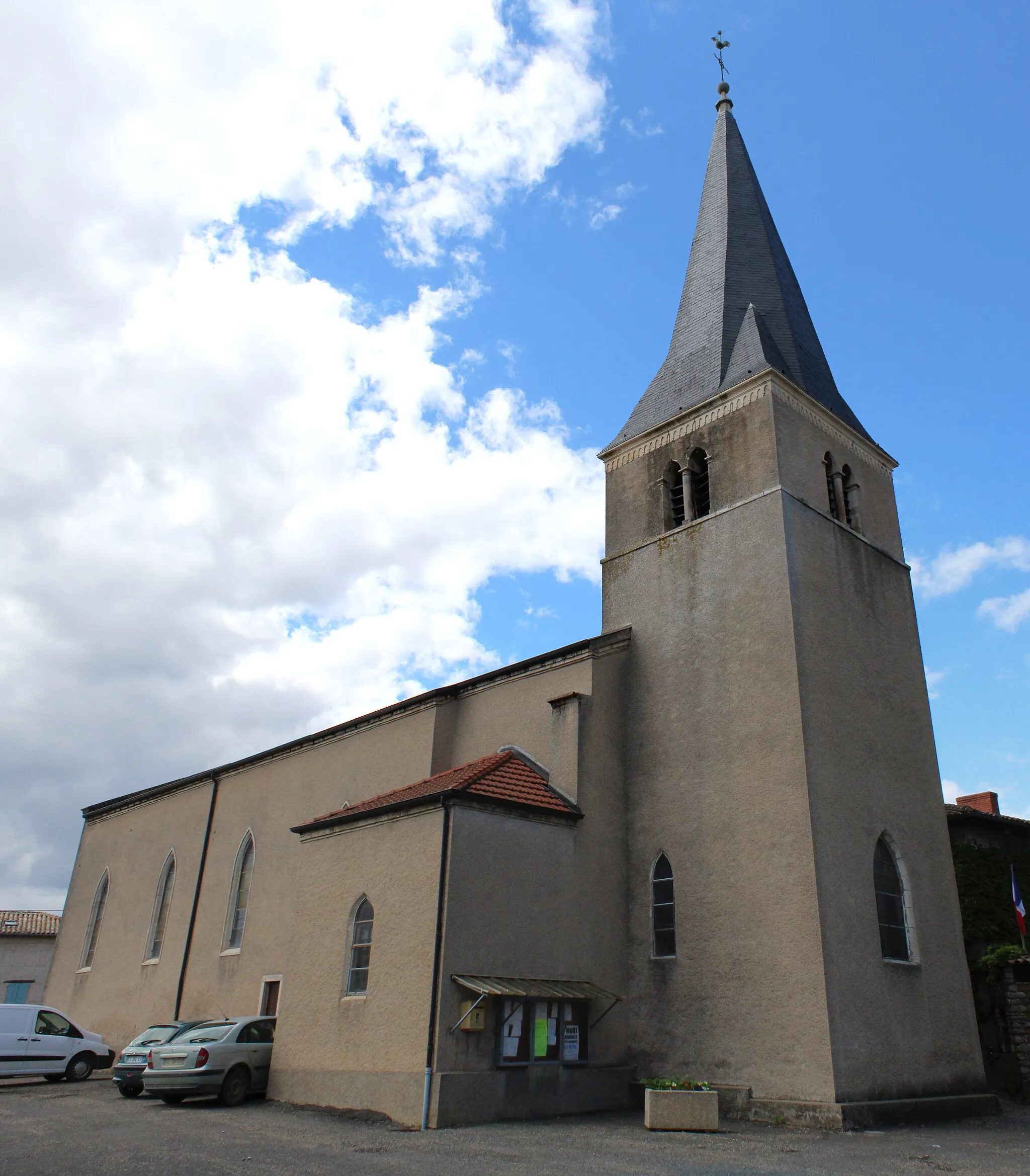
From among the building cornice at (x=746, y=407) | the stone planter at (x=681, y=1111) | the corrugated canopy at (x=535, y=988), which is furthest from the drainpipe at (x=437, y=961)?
the building cornice at (x=746, y=407)

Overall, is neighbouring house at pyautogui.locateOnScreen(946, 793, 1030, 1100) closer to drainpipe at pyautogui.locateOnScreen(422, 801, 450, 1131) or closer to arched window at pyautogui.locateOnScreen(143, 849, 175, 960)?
drainpipe at pyautogui.locateOnScreen(422, 801, 450, 1131)

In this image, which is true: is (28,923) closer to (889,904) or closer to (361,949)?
(361,949)

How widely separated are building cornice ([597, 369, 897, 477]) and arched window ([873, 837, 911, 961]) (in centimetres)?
878

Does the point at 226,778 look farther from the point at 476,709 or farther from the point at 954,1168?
the point at 954,1168

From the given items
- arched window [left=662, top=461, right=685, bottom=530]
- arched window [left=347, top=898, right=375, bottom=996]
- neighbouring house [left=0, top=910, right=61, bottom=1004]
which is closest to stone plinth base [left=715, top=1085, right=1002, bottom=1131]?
arched window [left=347, top=898, right=375, bottom=996]

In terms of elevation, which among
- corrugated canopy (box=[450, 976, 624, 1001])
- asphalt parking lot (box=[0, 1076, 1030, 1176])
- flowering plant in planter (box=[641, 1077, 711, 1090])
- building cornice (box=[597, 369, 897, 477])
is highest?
building cornice (box=[597, 369, 897, 477])

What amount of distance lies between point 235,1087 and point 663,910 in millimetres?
7763

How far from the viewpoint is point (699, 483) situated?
66.0ft

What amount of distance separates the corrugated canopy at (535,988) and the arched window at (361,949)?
2071 millimetres

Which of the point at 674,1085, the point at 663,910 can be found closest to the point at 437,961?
the point at 674,1085

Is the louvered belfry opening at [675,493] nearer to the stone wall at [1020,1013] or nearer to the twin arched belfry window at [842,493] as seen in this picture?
the twin arched belfry window at [842,493]

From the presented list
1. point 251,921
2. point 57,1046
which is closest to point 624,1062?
→ point 251,921

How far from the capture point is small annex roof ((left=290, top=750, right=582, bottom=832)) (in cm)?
1525

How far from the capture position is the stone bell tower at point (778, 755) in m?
14.6
